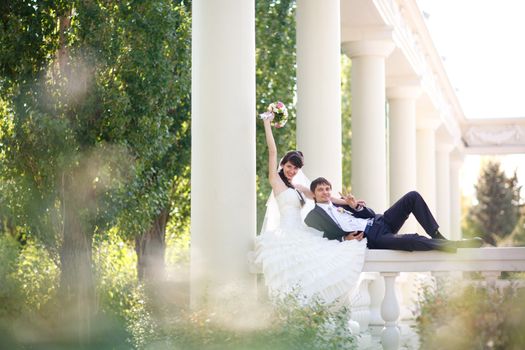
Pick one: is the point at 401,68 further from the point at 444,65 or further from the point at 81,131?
the point at 81,131

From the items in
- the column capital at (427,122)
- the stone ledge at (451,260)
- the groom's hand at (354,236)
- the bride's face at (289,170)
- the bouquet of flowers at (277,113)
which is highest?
the column capital at (427,122)

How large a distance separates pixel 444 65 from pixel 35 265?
35.2m

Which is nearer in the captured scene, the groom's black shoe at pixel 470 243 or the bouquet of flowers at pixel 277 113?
the groom's black shoe at pixel 470 243

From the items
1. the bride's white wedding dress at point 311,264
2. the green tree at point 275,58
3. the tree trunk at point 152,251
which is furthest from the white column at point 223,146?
the green tree at point 275,58

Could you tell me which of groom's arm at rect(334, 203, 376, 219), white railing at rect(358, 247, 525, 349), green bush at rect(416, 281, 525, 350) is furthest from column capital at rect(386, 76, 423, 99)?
green bush at rect(416, 281, 525, 350)

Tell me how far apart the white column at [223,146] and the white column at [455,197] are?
5629 cm

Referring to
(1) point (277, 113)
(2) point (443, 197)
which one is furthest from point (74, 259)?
(2) point (443, 197)

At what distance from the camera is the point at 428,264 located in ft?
62.9

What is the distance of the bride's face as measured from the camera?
70.9ft

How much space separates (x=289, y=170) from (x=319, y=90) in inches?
171

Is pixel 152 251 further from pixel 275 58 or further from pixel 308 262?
pixel 308 262

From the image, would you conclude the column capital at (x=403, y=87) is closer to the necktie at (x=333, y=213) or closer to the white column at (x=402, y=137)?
the white column at (x=402, y=137)

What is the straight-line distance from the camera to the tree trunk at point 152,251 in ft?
123

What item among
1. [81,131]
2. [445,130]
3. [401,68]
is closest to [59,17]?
[81,131]
